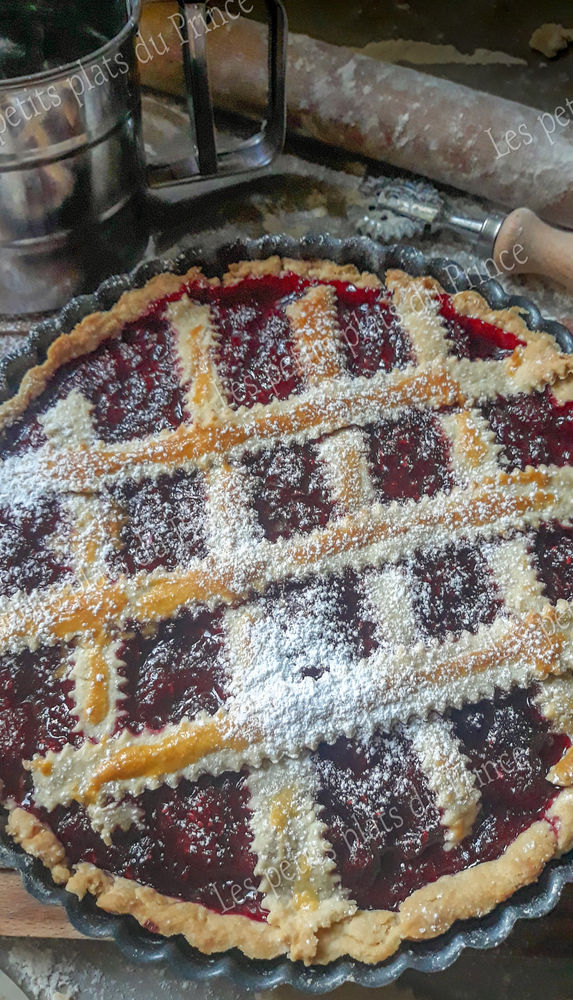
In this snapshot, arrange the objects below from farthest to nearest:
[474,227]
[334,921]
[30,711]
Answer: [474,227], [30,711], [334,921]

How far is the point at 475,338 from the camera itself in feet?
4.07

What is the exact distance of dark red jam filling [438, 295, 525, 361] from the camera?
1229mm

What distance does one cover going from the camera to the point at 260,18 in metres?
1.69

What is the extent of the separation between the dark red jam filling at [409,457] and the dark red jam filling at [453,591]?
10cm

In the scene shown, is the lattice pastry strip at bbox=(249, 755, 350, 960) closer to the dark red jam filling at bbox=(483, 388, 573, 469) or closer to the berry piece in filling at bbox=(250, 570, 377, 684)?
the berry piece in filling at bbox=(250, 570, 377, 684)

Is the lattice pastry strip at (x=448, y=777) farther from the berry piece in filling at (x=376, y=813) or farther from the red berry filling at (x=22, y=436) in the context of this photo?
the red berry filling at (x=22, y=436)

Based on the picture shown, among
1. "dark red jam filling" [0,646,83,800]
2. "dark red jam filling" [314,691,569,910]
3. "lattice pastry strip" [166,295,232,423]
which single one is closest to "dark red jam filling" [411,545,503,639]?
"dark red jam filling" [314,691,569,910]

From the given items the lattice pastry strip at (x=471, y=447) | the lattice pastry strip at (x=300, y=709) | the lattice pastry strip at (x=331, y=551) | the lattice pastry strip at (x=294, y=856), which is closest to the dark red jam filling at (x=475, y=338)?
the lattice pastry strip at (x=471, y=447)

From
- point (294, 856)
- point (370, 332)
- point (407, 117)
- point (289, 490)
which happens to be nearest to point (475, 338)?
point (370, 332)

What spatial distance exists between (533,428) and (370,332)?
0.29 meters

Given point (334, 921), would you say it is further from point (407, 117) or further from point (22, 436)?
point (407, 117)

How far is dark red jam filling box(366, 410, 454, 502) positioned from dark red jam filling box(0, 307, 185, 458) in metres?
0.30

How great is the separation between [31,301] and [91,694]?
27.8 inches

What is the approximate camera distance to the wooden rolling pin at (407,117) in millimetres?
1436
